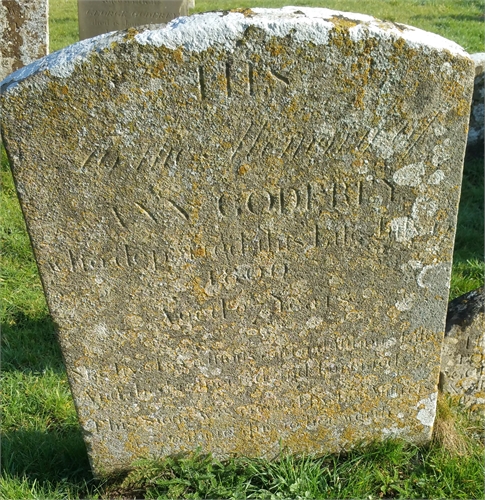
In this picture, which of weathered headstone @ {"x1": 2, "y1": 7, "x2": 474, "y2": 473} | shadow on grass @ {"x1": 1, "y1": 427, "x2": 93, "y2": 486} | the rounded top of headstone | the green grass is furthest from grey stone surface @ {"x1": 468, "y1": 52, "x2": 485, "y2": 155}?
shadow on grass @ {"x1": 1, "y1": 427, "x2": 93, "y2": 486}

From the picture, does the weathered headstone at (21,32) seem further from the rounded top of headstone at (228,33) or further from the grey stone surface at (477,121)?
the grey stone surface at (477,121)

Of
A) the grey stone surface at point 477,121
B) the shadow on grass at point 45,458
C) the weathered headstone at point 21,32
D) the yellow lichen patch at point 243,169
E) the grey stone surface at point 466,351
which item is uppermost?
the weathered headstone at point 21,32

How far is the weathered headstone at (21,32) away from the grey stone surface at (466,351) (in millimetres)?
4397

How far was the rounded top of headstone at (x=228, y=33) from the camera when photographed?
192 centimetres

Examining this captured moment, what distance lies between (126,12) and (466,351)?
584 cm

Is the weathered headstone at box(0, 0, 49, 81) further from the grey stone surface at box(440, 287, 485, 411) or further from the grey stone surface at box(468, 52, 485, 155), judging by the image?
the grey stone surface at box(440, 287, 485, 411)


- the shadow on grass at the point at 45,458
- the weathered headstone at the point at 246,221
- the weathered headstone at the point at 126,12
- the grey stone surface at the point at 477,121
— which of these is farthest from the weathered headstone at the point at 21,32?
the grey stone surface at the point at 477,121

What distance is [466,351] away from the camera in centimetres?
307

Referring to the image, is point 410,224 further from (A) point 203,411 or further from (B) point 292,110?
(A) point 203,411

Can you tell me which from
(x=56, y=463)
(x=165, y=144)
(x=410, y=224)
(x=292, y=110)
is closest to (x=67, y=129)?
(x=165, y=144)

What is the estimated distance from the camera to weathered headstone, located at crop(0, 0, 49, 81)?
538 cm

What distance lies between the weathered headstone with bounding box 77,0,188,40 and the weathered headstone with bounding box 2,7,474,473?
212 inches

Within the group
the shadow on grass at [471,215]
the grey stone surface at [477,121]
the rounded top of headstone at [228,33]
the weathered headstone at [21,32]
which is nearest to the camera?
the rounded top of headstone at [228,33]

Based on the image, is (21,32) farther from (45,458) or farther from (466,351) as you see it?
(466,351)
